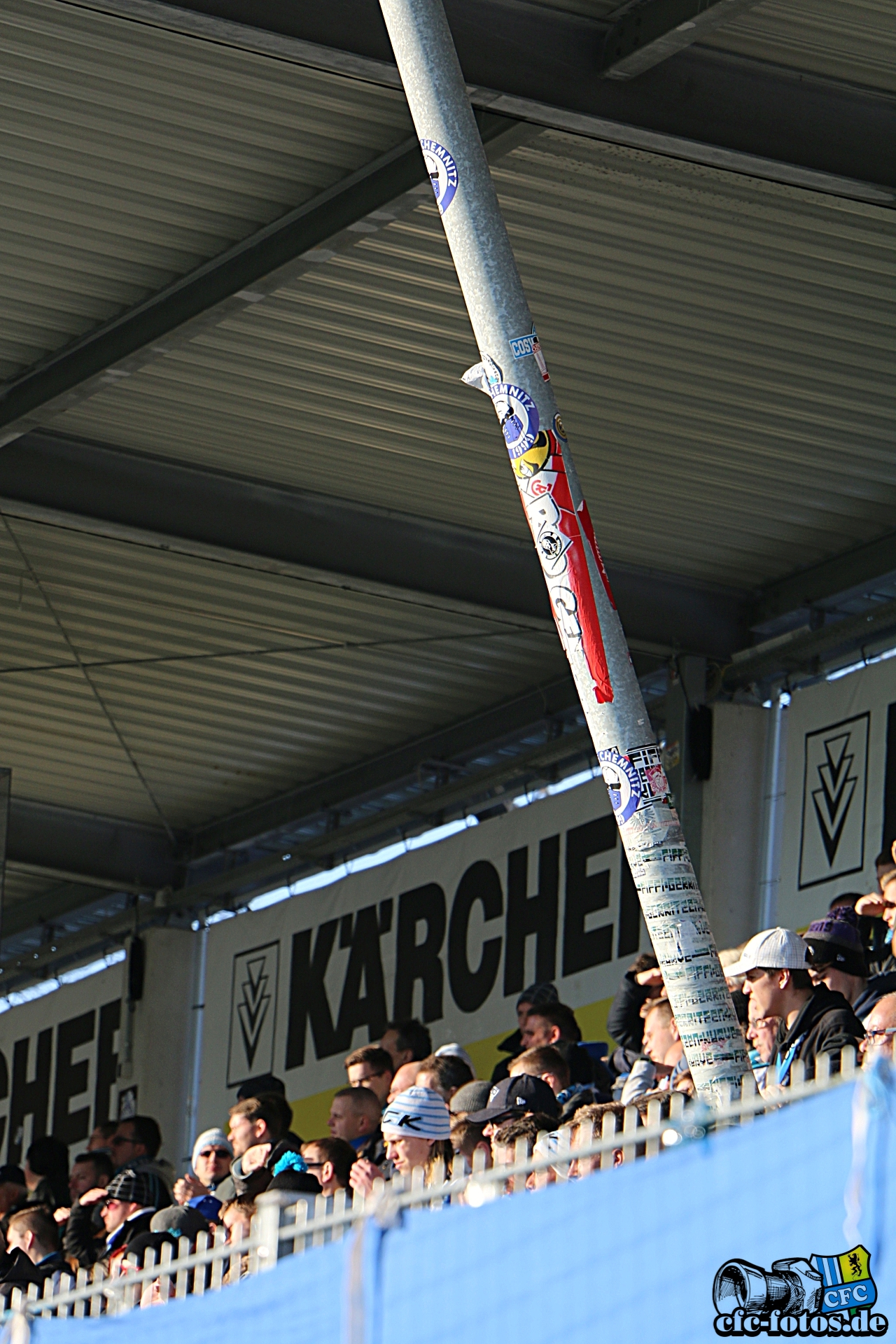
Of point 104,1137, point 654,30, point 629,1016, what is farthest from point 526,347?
point 104,1137

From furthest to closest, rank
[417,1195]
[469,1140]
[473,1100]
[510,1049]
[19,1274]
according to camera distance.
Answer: [510,1049] < [473,1100] < [19,1274] < [469,1140] < [417,1195]

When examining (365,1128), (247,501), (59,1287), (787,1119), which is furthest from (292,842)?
(787,1119)

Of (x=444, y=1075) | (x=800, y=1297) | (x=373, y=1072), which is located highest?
(x=373, y=1072)

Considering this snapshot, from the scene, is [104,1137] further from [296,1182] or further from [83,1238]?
[296,1182]

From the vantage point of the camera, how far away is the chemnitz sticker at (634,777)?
5270 millimetres

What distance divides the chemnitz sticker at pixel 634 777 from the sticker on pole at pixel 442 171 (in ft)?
4.94

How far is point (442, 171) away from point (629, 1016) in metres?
6.71

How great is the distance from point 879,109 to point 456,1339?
26.0 feet

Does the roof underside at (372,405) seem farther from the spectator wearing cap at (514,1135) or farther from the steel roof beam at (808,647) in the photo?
the spectator wearing cap at (514,1135)

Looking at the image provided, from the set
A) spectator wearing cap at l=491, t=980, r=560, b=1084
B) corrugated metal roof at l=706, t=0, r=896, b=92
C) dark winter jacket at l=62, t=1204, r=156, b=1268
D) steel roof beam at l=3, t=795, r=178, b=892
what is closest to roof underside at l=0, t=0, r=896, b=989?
corrugated metal roof at l=706, t=0, r=896, b=92

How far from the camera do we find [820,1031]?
23.2 ft

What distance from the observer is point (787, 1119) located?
3402 mm

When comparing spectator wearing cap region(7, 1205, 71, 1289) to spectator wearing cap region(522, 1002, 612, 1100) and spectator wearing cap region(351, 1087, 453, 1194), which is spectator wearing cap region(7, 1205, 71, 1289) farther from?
spectator wearing cap region(351, 1087, 453, 1194)

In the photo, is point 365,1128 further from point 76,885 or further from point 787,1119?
point 76,885
